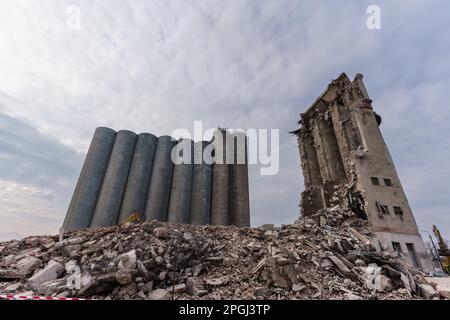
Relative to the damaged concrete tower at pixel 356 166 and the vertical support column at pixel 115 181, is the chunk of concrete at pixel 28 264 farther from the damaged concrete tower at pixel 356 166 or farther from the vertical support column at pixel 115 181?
the damaged concrete tower at pixel 356 166

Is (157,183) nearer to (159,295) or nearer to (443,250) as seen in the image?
(159,295)

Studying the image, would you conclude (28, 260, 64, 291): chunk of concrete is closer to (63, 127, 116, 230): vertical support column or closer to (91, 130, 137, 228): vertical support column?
(91, 130, 137, 228): vertical support column

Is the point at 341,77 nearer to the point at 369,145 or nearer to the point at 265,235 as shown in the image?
the point at 369,145

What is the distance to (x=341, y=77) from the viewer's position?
2017cm

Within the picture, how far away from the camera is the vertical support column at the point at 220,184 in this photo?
16.9 m

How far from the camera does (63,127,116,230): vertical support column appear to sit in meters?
14.2

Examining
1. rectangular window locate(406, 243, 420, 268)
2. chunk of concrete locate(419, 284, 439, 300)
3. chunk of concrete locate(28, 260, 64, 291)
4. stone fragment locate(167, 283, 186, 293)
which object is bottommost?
chunk of concrete locate(419, 284, 439, 300)

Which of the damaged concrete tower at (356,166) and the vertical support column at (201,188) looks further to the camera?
the vertical support column at (201,188)

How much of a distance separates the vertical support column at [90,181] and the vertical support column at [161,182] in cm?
396

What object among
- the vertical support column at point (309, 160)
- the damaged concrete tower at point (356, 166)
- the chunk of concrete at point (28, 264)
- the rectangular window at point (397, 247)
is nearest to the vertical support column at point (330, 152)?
the damaged concrete tower at point (356, 166)

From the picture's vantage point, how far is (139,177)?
1664cm

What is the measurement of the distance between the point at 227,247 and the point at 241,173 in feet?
38.1

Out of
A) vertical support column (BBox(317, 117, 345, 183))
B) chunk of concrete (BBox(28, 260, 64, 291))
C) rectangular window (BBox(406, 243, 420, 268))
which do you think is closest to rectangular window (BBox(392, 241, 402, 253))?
rectangular window (BBox(406, 243, 420, 268))

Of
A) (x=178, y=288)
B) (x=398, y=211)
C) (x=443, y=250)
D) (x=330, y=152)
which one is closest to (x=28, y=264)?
(x=178, y=288)
